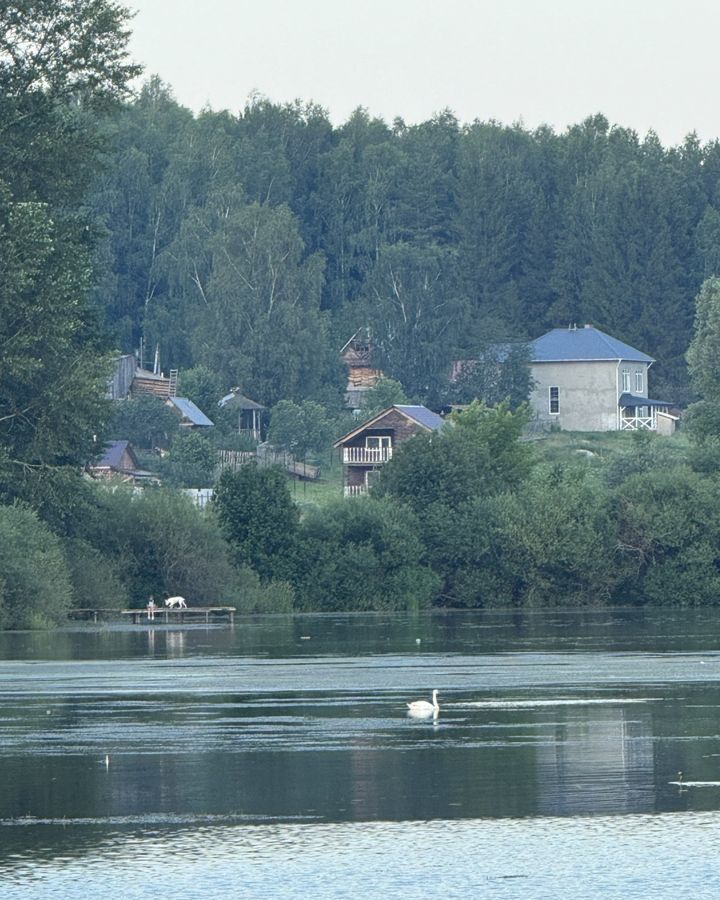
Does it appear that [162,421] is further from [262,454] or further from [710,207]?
[710,207]

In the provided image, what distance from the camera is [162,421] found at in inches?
4614

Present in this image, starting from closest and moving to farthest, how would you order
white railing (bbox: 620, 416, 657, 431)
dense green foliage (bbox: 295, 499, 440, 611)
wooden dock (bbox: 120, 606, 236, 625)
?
wooden dock (bbox: 120, 606, 236, 625) → dense green foliage (bbox: 295, 499, 440, 611) → white railing (bbox: 620, 416, 657, 431)

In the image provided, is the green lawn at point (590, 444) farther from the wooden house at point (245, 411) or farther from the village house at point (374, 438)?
the wooden house at point (245, 411)

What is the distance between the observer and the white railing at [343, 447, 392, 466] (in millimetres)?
114438

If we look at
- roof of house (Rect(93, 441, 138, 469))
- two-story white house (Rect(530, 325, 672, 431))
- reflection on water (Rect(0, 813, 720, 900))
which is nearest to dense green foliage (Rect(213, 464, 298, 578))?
roof of house (Rect(93, 441, 138, 469))

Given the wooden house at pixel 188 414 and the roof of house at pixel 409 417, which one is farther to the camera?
the wooden house at pixel 188 414

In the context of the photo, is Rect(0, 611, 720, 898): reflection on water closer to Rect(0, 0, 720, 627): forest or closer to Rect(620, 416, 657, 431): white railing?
Rect(0, 0, 720, 627): forest

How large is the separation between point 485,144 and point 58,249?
4057 inches

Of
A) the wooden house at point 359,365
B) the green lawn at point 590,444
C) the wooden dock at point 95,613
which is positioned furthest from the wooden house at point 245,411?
the wooden dock at point 95,613

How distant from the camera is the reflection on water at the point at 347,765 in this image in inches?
775

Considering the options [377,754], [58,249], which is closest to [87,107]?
[58,249]

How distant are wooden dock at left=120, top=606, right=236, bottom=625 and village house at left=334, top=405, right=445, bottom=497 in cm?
4378

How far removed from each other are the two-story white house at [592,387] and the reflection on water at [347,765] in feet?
302

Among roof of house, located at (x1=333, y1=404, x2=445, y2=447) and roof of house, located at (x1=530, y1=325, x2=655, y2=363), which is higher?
roof of house, located at (x1=530, y1=325, x2=655, y2=363)
